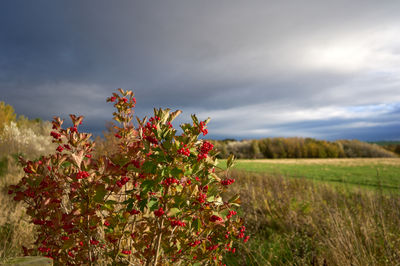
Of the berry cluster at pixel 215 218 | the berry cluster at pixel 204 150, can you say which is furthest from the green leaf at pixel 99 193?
the berry cluster at pixel 215 218

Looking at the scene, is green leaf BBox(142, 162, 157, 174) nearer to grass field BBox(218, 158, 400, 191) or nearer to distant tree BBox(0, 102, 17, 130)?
grass field BBox(218, 158, 400, 191)

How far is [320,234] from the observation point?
4.94m

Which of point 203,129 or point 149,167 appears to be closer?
point 149,167

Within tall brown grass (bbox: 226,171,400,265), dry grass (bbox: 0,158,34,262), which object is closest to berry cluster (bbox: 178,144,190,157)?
tall brown grass (bbox: 226,171,400,265)

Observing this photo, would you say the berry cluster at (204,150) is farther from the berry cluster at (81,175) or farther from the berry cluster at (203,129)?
the berry cluster at (81,175)

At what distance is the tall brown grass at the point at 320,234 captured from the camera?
3.62 m

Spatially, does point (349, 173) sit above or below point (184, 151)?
below

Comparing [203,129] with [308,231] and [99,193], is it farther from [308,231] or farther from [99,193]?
[308,231]

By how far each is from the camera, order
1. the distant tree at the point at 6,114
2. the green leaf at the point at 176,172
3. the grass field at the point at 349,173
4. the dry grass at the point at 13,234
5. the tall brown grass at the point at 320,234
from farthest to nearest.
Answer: the distant tree at the point at 6,114
the grass field at the point at 349,173
the dry grass at the point at 13,234
the tall brown grass at the point at 320,234
the green leaf at the point at 176,172

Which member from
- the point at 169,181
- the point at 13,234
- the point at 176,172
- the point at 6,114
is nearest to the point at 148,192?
the point at 169,181

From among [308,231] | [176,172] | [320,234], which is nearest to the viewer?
[176,172]

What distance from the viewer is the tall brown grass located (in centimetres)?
362

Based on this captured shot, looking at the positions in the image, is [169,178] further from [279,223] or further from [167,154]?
[279,223]

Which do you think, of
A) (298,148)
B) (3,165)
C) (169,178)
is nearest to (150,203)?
(169,178)
